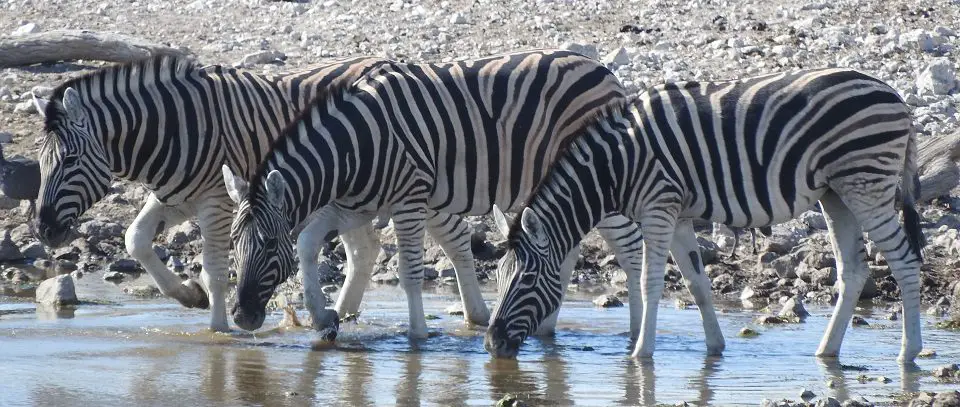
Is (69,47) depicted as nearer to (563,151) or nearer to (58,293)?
(58,293)

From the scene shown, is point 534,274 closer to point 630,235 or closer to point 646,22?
point 630,235

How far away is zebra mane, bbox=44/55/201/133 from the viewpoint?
1013 centimetres

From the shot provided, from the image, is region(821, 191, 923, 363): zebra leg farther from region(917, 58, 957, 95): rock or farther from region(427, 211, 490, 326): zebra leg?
region(917, 58, 957, 95): rock

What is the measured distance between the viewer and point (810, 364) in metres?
9.46

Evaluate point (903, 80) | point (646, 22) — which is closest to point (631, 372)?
point (903, 80)

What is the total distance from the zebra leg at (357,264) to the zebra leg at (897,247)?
3714 mm

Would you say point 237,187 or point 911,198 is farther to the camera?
point 911,198

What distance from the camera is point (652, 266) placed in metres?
9.52

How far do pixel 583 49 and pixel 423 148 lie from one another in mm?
8351

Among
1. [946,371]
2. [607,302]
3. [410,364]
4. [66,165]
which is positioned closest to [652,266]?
[410,364]

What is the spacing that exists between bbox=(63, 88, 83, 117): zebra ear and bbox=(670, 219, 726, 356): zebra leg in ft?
13.3

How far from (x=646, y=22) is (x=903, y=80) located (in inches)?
155

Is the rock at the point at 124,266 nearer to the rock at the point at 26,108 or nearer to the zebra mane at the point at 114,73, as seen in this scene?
the zebra mane at the point at 114,73

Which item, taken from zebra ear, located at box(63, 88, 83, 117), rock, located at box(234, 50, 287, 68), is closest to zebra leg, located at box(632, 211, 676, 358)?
zebra ear, located at box(63, 88, 83, 117)
